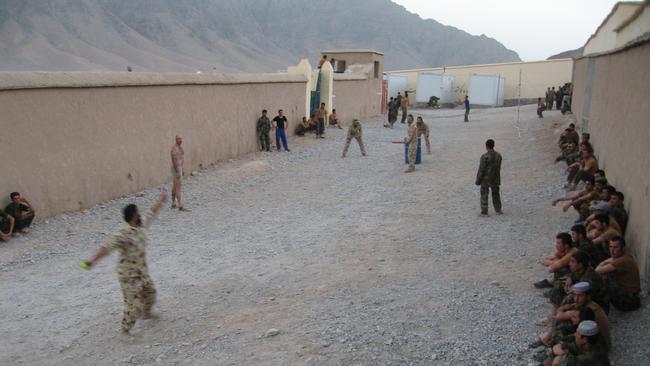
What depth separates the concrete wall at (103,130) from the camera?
1059 cm

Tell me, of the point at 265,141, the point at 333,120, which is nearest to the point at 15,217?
the point at 265,141

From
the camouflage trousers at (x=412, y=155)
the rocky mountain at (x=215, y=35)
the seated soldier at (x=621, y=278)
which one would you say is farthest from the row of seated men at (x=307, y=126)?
the rocky mountain at (x=215, y=35)

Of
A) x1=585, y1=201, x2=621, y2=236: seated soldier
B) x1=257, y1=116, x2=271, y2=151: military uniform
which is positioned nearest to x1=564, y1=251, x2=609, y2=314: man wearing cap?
Result: x1=585, y1=201, x2=621, y2=236: seated soldier

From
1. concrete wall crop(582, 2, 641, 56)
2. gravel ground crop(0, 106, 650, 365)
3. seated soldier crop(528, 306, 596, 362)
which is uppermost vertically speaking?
concrete wall crop(582, 2, 641, 56)

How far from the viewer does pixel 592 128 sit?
618 inches

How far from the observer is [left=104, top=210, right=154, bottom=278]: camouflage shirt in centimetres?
633

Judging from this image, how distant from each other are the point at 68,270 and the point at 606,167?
9.39m

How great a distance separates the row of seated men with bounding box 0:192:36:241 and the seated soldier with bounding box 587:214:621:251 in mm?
8597

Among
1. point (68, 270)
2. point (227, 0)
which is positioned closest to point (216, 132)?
point (68, 270)

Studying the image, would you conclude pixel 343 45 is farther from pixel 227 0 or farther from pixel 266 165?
pixel 266 165

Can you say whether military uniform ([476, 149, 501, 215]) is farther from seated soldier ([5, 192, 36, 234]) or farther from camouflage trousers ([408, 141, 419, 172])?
seated soldier ([5, 192, 36, 234])

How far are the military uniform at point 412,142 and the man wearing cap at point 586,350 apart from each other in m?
10.8

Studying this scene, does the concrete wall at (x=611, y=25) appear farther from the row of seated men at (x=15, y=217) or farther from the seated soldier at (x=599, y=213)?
the row of seated men at (x=15, y=217)

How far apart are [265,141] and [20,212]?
33.1 feet
